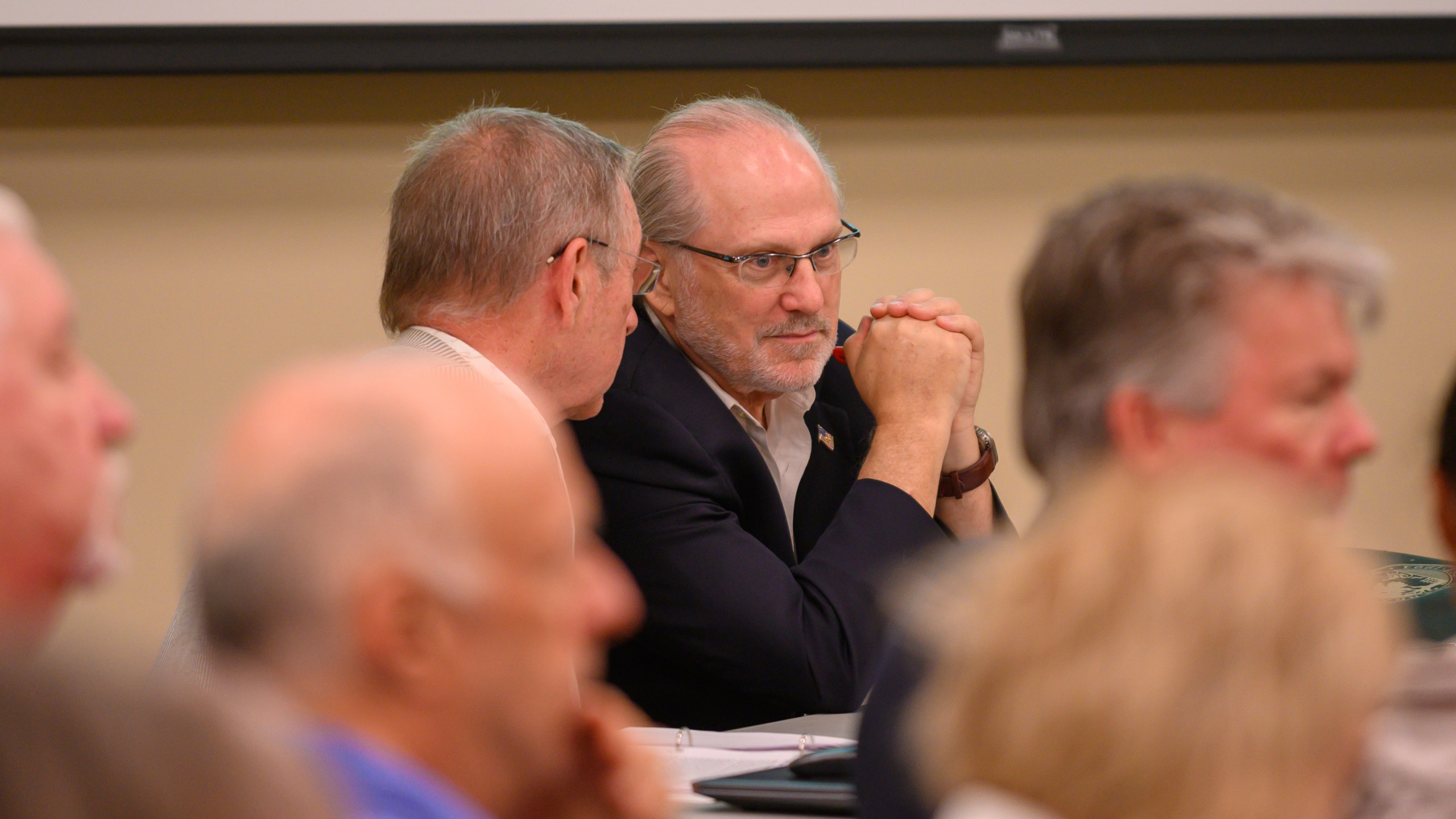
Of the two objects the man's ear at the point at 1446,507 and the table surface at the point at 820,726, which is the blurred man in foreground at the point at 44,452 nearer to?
the table surface at the point at 820,726

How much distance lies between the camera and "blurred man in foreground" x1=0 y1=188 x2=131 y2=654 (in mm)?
782

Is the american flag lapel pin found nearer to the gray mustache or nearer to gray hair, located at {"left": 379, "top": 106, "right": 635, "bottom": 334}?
the gray mustache

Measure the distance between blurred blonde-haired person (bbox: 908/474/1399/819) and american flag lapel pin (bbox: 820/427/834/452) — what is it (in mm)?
1514

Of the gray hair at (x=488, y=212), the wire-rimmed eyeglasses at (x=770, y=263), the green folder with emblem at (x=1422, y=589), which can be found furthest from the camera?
the wire-rimmed eyeglasses at (x=770, y=263)

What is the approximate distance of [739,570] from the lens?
1.79 meters

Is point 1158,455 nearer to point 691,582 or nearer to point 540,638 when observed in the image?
point 540,638

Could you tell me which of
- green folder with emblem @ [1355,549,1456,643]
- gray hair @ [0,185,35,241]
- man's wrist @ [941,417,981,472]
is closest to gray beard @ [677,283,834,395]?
man's wrist @ [941,417,981,472]

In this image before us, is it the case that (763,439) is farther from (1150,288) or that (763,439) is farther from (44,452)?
(44,452)

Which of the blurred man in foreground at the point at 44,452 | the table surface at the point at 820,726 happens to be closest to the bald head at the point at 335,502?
the blurred man in foreground at the point at 44,452

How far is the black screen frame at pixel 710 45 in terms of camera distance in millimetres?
2699

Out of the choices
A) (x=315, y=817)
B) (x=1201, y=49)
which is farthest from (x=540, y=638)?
(x=1201, y=49)

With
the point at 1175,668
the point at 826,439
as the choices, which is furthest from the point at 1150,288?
the point at 826,439

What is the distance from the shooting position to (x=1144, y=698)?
2.13ft

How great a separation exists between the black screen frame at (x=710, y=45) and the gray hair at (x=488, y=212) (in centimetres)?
94
